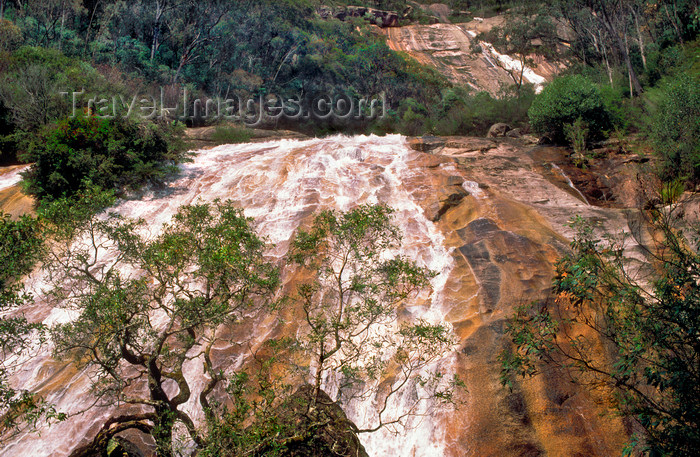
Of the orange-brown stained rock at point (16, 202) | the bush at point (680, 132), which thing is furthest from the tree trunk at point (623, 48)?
the orange-brown stained rock at point (16, 202)

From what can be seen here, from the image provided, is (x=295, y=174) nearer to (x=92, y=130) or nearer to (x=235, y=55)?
(x=92, y=130)

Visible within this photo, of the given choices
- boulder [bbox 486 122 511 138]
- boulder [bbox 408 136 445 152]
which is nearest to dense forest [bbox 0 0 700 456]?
boulder [bbox 486 122 511 138]

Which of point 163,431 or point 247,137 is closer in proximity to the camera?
point 163,431

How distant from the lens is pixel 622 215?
1303cm

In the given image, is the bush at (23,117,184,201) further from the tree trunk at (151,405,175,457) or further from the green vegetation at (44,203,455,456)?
the tree trunk at (151,405,175,457)

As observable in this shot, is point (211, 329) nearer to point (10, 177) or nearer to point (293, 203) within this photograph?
point (293, 203)

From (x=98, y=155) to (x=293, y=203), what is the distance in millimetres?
7877

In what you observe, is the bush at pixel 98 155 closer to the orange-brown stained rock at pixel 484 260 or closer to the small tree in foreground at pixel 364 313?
the orange-brown stained rock at pixel 484 260

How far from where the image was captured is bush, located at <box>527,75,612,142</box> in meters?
19.9

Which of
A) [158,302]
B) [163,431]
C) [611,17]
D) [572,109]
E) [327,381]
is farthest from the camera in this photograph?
[611,17]

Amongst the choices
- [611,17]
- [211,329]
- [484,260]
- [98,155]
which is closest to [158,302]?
[211,329]

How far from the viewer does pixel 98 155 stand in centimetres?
1728

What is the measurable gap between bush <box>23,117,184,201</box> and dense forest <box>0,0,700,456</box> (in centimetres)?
7

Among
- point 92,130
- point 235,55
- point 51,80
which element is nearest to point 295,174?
point 92,130
